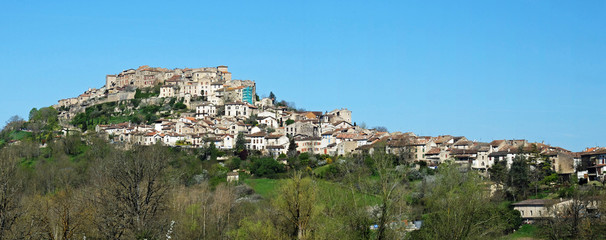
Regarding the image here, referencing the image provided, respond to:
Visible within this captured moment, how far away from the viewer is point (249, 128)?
88.6 metres

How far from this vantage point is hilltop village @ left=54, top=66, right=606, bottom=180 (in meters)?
69.4

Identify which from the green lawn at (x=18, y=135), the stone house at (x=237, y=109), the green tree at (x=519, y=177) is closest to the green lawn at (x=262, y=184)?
the green tree at (x=519, y=177)

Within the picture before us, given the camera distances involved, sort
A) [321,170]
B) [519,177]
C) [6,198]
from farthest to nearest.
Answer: [321,170]
[519,177]
[6,198]

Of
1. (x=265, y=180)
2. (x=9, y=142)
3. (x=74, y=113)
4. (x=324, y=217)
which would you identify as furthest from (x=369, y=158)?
(x=74, y=113)

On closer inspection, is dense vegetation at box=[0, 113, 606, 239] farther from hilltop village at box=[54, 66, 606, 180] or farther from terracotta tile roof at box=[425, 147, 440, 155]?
terracotta tile roof at box=[425, 147, 440, 155]

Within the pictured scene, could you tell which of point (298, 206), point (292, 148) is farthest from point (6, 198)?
point (292, 148)

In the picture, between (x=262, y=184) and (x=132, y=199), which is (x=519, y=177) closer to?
(x=262, y=184)

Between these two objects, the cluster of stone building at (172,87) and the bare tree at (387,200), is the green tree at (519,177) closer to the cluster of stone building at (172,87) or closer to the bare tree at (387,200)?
the bare tree at (387,200)

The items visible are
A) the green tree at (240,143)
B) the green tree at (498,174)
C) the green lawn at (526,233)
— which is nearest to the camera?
the green lawn at (526,233)

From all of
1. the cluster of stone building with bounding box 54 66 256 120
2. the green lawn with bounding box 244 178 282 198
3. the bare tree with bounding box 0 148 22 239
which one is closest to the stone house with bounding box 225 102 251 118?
the cluster of stone building with bounding box 54 66 256 120

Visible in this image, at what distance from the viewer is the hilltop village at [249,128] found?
69.4 metres

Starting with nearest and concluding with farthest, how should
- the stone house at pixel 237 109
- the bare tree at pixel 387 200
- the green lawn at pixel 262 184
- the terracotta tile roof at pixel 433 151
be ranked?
the bare tree at pixel 387 200 → the green lawn at pixel 262 184 → the terracotta tile roof at pixel 433 151 → the stone house at pixel 237 109

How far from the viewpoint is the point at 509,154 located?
6731 cm

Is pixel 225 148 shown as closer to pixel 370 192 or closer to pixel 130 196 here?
pixel 130 196
